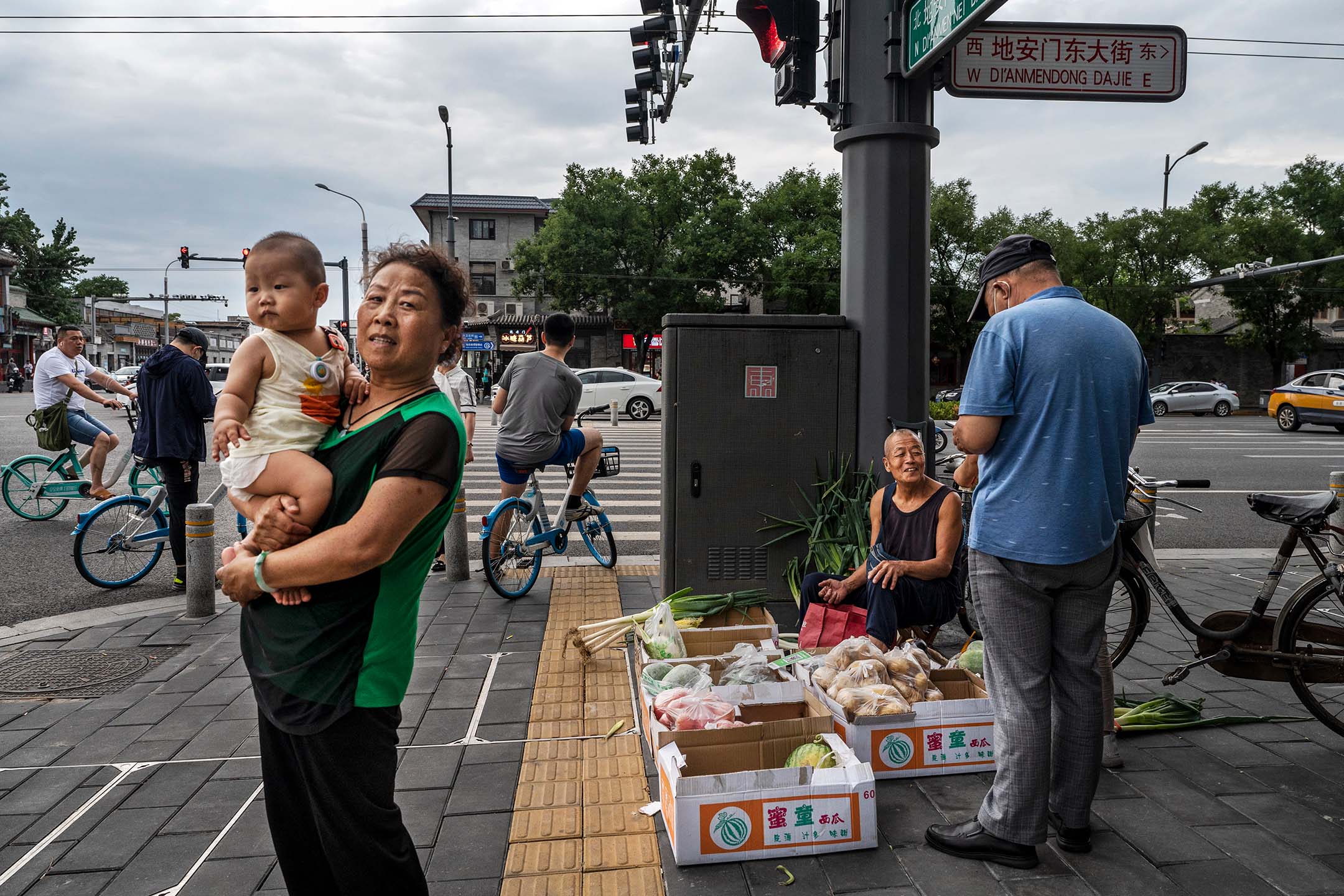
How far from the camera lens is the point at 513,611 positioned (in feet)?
19.7

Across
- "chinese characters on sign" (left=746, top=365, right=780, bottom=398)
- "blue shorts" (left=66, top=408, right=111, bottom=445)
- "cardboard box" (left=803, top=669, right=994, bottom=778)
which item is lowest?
"cardboard box" (left=803, top=669, right=994, bottom=778)

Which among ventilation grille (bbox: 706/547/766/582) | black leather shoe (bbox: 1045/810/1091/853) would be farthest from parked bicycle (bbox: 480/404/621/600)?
black leather shoe (bbox: 1045/810/1091/853)

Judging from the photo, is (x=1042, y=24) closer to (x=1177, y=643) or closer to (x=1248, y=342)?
(x=1177, y=643)

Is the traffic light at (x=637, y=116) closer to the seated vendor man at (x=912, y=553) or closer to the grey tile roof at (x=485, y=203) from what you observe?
the seated vendor man at (x=912, y=553)

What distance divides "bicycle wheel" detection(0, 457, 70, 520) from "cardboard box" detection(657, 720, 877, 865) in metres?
9.44

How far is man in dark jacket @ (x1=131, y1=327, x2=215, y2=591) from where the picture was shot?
6.73m

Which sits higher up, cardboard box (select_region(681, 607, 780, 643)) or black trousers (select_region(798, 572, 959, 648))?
black trousers (select_region(798, 572, 959, 648))

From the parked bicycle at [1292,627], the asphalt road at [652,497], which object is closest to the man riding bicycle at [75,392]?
the asphalt road at [652,497]

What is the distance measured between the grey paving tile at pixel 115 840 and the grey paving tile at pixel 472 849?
1008 mm

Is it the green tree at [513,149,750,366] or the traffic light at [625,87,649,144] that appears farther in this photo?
the green tree at [513,149,750,366]

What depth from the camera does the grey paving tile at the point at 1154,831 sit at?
284 cm

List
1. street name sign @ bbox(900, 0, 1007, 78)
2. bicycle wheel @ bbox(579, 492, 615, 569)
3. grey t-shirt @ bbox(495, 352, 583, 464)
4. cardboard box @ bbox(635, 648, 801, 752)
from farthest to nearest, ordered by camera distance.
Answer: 1. bicycle wheel @ bbox(579, 492, 615, 569)
2. grey t-shirt @ bbox(495, 352, 583, 464)
3. street name sign @ bbox(900, 0, 1007, 78)
4. cardboard box @ bbox(635, 648, 801, 752)

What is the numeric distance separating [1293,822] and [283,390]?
11.4 feet

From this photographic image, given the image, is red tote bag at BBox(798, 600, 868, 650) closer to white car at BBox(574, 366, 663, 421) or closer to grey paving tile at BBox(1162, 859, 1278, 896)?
grey paving tile at BBox(1162, 859, 1278, 896)
